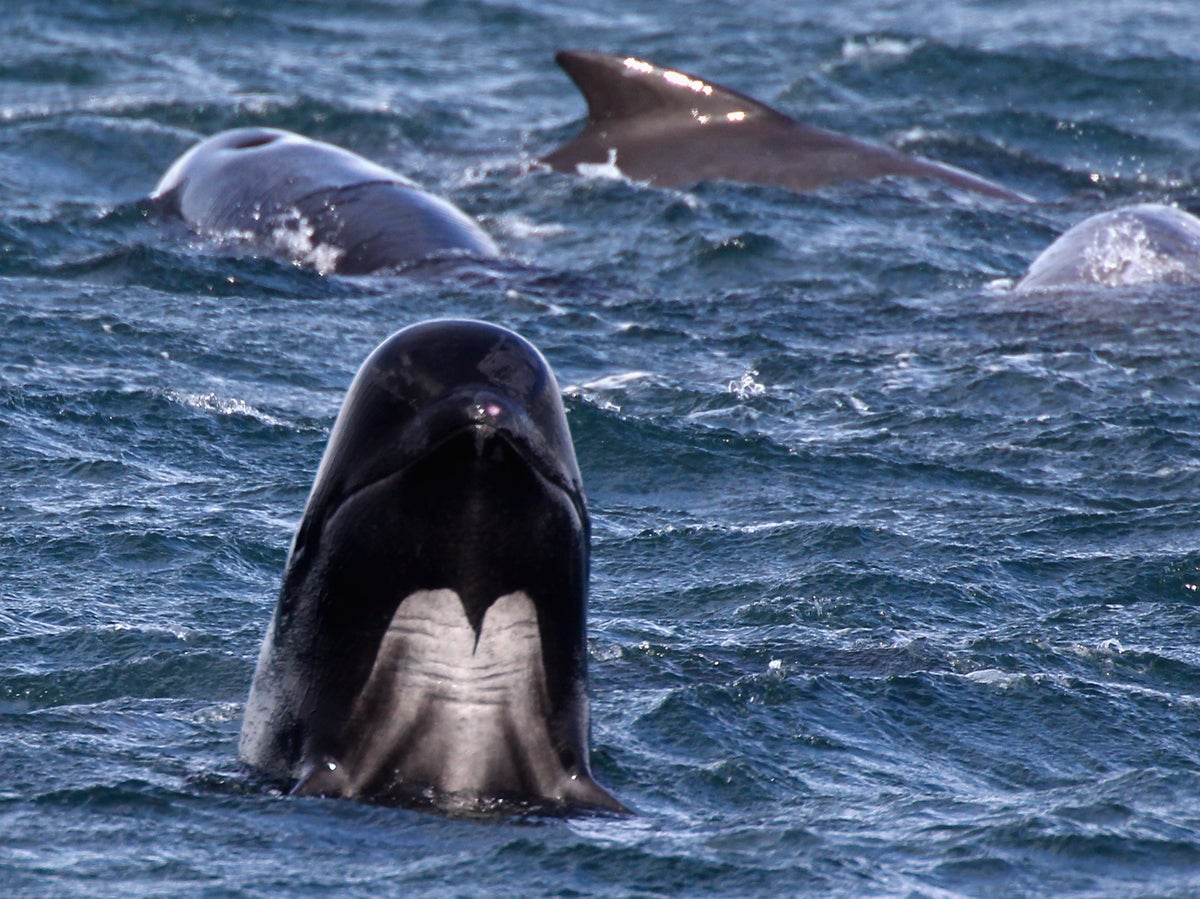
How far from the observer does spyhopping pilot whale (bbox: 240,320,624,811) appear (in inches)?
A: 184

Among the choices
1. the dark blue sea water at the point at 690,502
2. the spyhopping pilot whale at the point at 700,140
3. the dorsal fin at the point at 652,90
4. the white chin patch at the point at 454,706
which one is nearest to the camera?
the white chin patch at the point at 454,706

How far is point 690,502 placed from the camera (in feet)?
30.0

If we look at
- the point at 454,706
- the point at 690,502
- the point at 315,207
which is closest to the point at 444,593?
the point at 454,706

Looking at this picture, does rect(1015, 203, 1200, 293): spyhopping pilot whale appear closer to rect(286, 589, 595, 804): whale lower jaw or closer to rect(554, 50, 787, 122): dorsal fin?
rect(554, 50, 787, 122): dorsal fin

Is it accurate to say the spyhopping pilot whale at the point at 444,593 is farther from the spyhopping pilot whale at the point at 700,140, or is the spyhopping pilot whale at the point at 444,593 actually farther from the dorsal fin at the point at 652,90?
the dorsal fin at the point at 652,90

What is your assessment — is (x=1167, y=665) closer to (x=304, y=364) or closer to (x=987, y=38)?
(x=304, y=364)

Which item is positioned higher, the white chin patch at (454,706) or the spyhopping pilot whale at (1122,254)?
the spyhopping pilot whale at (1122,254)

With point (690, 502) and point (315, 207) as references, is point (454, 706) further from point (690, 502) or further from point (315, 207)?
point (315, 207)

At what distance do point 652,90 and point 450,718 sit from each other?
433 inches

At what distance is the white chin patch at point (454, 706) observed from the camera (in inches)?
190

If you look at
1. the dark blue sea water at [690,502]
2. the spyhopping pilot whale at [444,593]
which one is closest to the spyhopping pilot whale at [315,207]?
the dark blue sea water at [690,502]

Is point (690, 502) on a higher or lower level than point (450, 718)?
lower

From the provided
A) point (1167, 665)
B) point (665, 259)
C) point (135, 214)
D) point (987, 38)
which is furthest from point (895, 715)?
point (987, 38)

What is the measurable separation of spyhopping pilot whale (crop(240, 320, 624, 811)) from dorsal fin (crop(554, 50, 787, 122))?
10629mm
